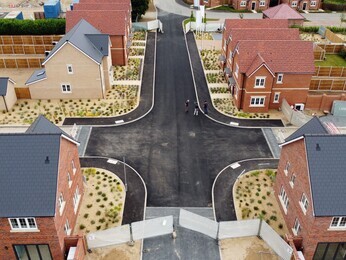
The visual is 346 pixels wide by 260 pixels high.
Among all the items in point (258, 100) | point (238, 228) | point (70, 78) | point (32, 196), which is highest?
point (32, 196)

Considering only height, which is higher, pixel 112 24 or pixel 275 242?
pixel 112 24

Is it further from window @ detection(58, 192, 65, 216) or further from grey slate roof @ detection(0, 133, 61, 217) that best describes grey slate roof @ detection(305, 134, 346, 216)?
grey slate roof @ detection(0, 133, 61, 217)

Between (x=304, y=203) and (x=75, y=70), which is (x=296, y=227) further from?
(x=75, y=70)

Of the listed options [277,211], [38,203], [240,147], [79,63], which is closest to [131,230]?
[38,203]

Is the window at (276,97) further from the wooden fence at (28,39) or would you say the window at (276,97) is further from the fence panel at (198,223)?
the wooden fence at (28,39)

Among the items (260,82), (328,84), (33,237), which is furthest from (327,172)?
(328,84)

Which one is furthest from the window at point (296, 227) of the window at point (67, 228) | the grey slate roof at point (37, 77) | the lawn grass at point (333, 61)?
the lawn grass at point (333, 61)

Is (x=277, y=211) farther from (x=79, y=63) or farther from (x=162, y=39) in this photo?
(x=162, y=39)

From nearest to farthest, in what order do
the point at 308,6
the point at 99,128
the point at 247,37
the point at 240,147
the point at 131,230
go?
the point at 131,230, the point at 240,147, the point at 99,128, the point at 247,37, the point at 308,6
